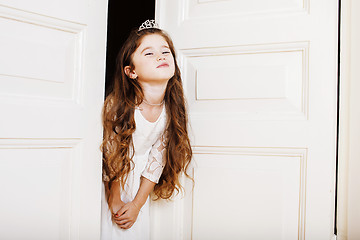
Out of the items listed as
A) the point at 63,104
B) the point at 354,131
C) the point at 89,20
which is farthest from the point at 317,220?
the point at 89,20

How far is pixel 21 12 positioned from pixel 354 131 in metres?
1.17

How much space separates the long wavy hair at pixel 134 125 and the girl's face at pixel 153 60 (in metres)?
0.03

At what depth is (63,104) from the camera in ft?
3.81

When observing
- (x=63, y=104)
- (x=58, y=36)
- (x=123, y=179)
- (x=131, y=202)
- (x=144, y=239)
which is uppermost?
(x=58, y=36)

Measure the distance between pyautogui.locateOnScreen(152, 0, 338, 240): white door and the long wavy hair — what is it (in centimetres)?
5

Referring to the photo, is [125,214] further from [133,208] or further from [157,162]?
[157,162]

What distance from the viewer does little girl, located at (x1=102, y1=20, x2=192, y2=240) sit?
141 cm

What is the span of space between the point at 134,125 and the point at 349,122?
2.65 feet

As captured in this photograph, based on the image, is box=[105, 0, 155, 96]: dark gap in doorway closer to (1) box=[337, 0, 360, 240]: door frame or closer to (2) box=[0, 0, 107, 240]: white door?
(2) box=[0, 0, 107, 240]: white door

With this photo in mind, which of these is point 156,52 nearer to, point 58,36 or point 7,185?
point 58,36

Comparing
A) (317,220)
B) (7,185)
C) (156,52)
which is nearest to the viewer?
(7,185)

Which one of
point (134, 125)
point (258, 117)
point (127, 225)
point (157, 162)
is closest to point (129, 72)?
point (134, 125)

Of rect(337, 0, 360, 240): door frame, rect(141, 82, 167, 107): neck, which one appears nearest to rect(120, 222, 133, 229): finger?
rect(141, 82, 167, 107): neck

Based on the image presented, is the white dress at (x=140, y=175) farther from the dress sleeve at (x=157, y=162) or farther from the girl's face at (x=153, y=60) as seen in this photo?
the girl's face at (x=153, y=60)
